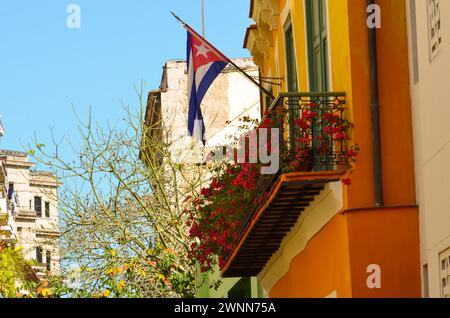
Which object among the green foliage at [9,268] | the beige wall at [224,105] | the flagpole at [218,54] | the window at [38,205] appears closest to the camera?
the flagpole at [218,54]

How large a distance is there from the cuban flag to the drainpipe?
4.36m

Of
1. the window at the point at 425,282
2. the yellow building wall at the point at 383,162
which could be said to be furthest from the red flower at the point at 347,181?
the window at the point at 425,282

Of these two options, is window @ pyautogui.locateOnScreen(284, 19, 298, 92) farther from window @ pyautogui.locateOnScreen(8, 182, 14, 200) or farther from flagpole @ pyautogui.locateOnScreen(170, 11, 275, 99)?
window @ pyautogui.locateOnScreen(8, 182, 14, 200)

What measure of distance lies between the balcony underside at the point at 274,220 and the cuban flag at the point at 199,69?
5.98 ft

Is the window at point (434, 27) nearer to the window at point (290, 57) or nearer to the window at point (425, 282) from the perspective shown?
the window at point (425, 282)

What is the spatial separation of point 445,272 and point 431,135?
4.74 feet

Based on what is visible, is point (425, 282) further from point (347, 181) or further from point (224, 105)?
point (224, 105)

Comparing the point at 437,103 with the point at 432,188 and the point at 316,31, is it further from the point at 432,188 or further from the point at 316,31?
the point at 316,31

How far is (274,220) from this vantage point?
64.5 ft

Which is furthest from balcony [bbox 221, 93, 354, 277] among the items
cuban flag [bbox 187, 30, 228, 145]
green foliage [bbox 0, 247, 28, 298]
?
green foliage [bbox 0, 247, 28, 298]

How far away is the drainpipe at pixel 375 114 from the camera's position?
1655 centimetres

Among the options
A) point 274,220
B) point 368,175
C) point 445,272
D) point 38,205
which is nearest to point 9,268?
point 274,220

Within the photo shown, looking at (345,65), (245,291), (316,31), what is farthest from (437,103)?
(245,291)
